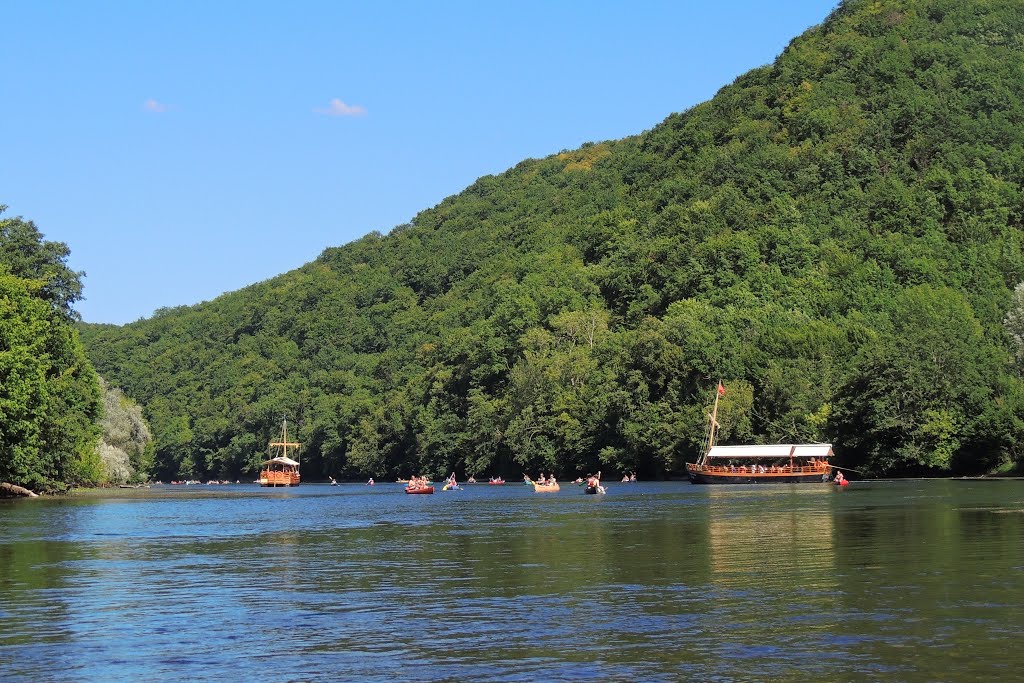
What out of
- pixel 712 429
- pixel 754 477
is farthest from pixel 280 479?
pixel 754 477

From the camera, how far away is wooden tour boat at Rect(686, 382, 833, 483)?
123188 millimetres

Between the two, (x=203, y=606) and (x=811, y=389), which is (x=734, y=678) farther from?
(x=811, y=389)

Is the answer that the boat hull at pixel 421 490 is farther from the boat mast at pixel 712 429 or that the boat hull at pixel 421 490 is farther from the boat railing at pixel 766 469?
the boat mast at pixel 712 429

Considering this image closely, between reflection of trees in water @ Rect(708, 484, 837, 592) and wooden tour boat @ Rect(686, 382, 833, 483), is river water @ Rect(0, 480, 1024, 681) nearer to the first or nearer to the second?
reflection of trees in water @ Rect(708, 484, 837, 592)

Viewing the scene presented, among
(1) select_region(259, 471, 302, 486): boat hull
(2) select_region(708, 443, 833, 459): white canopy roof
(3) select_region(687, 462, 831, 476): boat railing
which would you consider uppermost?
(2) select_region(708, 443, 833, 459): white canopy roof

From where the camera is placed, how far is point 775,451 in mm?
126250

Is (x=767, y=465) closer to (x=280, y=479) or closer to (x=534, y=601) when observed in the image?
(x=280, y=479)

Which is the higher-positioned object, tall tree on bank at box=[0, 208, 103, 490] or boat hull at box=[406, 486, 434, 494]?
tall tree on bank at box=[0, 208, 103, 490]

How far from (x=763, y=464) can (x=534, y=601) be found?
104 metres

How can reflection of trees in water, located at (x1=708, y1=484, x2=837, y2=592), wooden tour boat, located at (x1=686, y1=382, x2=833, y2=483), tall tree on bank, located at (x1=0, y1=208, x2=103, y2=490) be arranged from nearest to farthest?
reflection of trees in water, located at (x1=708, y1=484, x2=837, y2=592) → tall tree on bank, located at (x1=0, y1=208, x2=103, y2=490) → wooden tour boat, located at (x1=686, y1=382, x2=833, y2=483)

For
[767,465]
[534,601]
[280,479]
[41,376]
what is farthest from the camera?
[280,479]

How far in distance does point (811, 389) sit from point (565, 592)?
107580 mm

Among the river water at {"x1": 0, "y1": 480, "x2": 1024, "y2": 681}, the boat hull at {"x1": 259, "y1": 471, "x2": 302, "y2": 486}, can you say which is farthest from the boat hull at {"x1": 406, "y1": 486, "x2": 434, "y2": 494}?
the river water at {"x1": 0, "y1": 480, "x2": 1024, "y2": 681}

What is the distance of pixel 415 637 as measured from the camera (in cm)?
2861
